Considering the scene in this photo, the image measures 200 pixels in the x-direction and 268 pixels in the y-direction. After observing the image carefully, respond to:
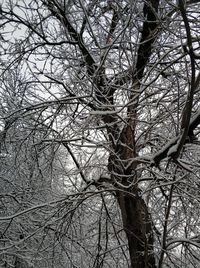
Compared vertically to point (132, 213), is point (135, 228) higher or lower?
lower

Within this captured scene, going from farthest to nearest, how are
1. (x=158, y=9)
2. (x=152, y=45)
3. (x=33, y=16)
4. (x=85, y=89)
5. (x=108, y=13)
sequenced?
(x=33, y=16)
(x=108, y=13)
(x=85, y=89)
(x=152, y=45)
(x=158, y=9)

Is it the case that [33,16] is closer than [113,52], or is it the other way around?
[113,52]

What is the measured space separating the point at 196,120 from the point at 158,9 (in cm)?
130

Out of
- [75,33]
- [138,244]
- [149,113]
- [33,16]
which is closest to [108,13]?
[75,33]

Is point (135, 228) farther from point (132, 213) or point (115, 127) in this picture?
point (115, 127)

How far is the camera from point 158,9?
3066 mm

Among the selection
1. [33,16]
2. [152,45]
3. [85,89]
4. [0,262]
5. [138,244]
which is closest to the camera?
[152,45]

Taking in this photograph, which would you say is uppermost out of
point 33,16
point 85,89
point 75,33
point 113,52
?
point 33,16

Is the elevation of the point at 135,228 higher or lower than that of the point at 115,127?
lower

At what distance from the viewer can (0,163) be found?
8.33 meters

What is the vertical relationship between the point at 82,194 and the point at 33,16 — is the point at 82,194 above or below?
below

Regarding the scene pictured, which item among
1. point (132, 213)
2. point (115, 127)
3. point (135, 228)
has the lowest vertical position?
point (135, 228)

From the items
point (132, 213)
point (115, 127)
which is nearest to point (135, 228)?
point (132, 213)

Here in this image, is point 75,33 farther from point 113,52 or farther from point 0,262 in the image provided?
point 0,262
